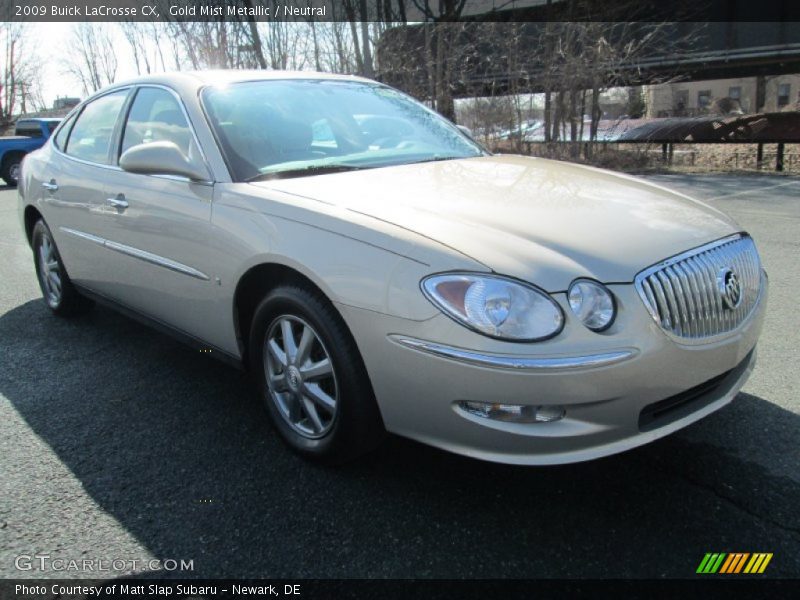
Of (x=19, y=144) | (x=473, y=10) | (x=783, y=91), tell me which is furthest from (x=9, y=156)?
(x=783, y=91)

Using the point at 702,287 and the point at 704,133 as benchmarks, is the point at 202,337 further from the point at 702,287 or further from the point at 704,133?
the point at 704,133

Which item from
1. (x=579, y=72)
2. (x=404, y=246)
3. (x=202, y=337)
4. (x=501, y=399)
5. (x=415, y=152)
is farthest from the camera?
(x=579, y=72)

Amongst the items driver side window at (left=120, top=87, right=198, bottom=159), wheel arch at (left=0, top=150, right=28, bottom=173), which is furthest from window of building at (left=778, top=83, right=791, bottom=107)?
driver side window at (left=120, top=87, right=198, bottom=159)

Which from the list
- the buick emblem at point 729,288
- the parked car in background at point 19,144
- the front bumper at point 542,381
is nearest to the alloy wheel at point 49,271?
the front bumper at point 542,381

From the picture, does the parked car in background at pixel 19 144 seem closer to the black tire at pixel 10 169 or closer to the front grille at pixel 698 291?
the black tire at pixel 10 169

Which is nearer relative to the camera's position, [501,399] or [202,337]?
[501,399]

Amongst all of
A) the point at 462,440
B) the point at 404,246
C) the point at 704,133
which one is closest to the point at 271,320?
the point at 404,246

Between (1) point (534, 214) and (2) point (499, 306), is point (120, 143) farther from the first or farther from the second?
(2) point (499, 306)

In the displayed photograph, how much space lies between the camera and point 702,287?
233 centimetres

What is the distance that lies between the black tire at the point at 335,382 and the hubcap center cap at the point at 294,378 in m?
0.02

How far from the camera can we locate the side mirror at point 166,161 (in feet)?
9.88

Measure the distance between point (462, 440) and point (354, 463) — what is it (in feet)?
2.25

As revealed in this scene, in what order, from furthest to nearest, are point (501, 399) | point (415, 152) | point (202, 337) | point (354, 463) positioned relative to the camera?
point (415, 152), point (202, 337), point (354, 463), point (501, 399)

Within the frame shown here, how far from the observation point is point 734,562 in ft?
Answer: 6.84
